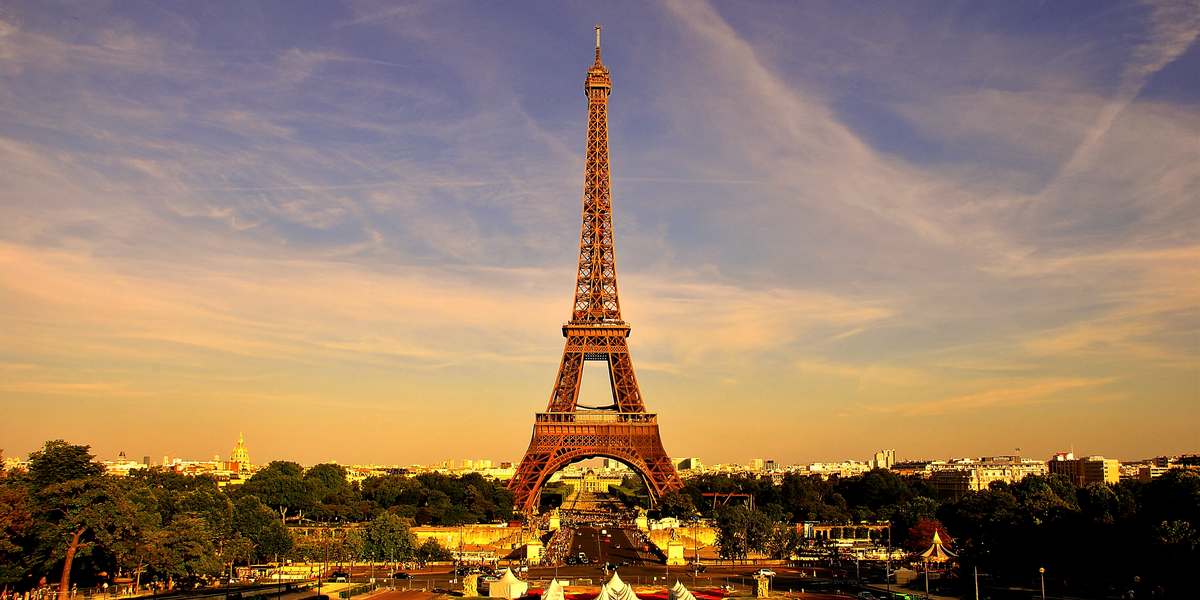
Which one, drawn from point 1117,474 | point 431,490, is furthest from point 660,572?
point 1117,474

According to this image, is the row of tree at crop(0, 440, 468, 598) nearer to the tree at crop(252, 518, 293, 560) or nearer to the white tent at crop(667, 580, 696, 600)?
the tree at crop(252, 518, 293, 560)

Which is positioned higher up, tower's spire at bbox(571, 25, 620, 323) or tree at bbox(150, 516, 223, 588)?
tower's spire at bbox(571, 25, 620, 323)

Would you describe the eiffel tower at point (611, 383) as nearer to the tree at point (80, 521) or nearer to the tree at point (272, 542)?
the tree at point (272, 542)

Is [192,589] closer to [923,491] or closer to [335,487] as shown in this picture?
[335,487]

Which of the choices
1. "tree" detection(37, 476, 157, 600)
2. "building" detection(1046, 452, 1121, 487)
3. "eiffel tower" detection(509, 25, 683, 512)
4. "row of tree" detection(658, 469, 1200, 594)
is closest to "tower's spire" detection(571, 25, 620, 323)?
"eiffel tower" detection(509, 25, 683, 512)

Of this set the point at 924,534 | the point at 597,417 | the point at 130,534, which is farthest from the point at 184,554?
the point at 924,534

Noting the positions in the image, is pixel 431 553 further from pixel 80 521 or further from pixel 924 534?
pixel 924 534
